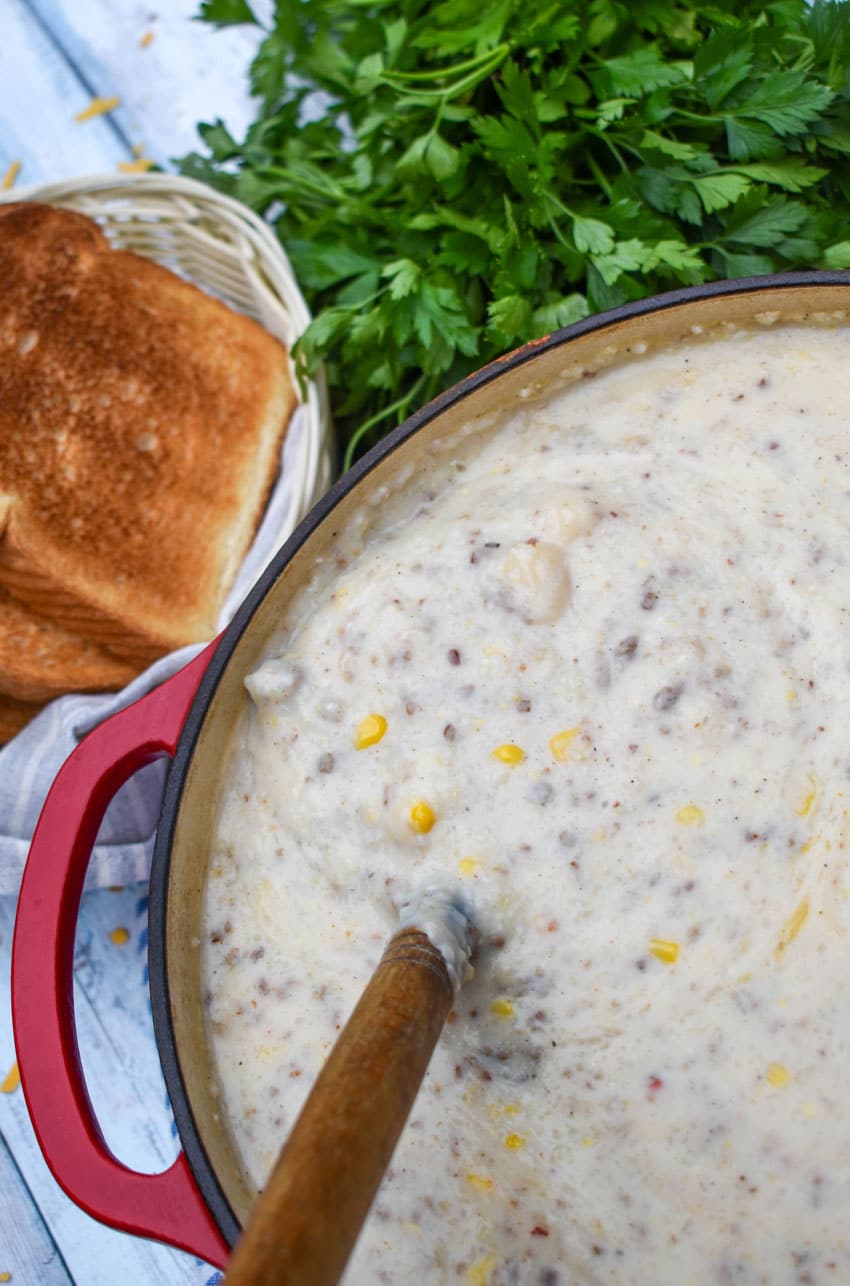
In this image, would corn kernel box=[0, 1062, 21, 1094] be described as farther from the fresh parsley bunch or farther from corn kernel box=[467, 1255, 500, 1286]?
the fresh parsley bunch

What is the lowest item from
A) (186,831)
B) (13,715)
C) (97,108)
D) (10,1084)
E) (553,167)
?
(10,1084)

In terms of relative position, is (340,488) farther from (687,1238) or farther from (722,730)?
(687,1238)

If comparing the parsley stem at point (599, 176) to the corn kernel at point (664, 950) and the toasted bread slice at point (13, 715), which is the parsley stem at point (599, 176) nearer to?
the corn kernel at point (664, 950)

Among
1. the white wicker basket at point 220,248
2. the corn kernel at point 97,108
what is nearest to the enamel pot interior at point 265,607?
the white wicker basket at point 220,248

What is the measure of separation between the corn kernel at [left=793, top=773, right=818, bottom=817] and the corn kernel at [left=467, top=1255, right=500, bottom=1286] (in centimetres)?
54

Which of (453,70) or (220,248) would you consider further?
(220,248)

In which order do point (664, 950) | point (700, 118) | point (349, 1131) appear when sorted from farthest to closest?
Result: point (700, 118)
point (664, 950)
point (349, 1131)

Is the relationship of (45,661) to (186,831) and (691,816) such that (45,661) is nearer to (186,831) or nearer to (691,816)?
(186,831)

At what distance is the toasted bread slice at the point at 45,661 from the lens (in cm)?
168

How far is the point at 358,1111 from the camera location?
2.61ft

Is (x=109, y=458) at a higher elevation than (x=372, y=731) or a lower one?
higher

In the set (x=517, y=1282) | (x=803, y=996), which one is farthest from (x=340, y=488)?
(x=517, y=1282)

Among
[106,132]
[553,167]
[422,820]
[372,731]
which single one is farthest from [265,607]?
[106,132]

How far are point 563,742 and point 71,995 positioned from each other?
0.60 metres
